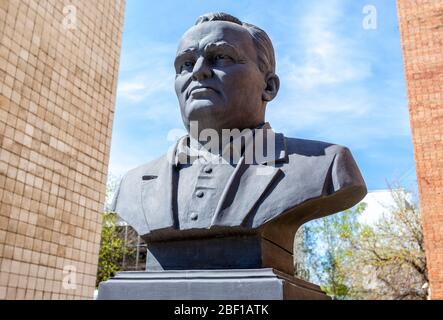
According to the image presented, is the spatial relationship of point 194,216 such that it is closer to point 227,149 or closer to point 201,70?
point 227,149

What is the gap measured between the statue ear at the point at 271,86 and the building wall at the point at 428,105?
685cm

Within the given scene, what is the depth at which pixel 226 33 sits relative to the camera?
293 centimetres

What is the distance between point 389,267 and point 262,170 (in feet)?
47.6

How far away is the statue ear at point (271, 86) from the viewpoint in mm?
3144

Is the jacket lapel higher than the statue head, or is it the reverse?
the statue head

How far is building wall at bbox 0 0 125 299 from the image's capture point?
5812 millimetres

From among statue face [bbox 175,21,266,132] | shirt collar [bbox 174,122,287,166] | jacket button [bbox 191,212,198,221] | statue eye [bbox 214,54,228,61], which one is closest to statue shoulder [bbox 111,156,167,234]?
shirt collar [bbox 174,122,287,166]

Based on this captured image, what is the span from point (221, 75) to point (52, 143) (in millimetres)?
4471

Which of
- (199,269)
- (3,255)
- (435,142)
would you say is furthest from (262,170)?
(435,142)

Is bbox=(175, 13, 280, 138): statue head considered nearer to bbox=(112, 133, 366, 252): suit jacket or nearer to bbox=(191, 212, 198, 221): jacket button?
bbox=(112, 133, 366, 252): suit jacket

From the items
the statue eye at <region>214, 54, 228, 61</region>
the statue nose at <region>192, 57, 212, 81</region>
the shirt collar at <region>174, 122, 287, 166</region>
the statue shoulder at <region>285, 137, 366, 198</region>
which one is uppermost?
the statue eye at <region>214, 54, 228, 61</region>

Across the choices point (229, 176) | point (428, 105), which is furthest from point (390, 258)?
point (229, 176)

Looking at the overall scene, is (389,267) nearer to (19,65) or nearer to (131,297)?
(19,65)
